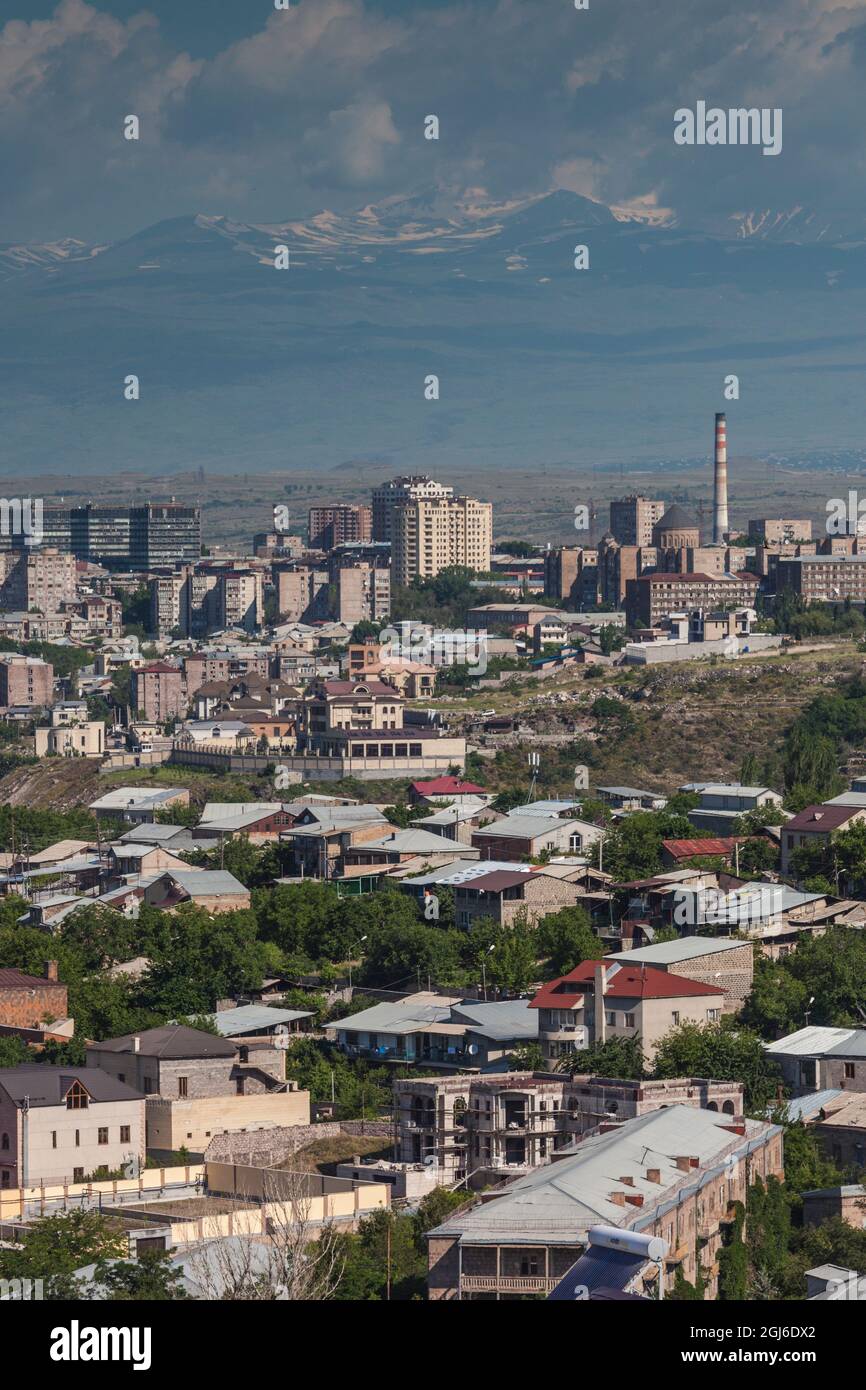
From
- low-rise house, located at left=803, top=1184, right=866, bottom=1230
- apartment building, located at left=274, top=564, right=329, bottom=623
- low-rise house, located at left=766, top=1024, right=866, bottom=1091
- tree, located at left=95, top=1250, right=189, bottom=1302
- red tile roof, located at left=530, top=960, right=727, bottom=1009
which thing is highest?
apartment building, located at left=274, top=564, right=329, bottom=623

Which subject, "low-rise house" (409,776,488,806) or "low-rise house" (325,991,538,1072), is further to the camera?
"low-rise house" (409,776,488,806)

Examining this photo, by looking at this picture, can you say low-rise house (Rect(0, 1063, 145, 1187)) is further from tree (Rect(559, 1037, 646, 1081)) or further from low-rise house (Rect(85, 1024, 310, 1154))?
tree (Rect(559, 1037, 646, 1081))

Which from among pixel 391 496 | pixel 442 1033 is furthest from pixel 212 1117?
pixel 391 496

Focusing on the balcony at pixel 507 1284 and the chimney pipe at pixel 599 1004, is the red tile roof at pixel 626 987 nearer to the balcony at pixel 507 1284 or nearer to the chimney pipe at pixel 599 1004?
the chimney pipe at pixel 599 1004

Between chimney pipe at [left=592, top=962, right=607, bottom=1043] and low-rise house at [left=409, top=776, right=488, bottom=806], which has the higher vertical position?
chimney pipe at [left=592, top=962, right=607, bottom=1043]

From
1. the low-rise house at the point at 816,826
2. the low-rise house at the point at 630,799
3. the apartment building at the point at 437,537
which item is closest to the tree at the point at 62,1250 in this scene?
the low-rise house at the point at 816,826

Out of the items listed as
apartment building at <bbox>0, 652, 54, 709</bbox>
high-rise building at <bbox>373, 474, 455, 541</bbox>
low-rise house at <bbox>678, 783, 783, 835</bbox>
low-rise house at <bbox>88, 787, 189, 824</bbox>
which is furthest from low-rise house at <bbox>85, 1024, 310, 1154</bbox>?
high-rise building at <bbox>373, 474, 455, 541</bbox>
